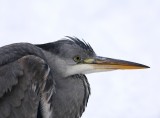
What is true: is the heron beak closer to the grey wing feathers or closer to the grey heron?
the grey heron

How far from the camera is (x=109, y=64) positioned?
23.0 ft

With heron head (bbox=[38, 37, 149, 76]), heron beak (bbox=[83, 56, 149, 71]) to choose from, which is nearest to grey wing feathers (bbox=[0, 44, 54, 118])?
heron head (bbox=[38, 37, 149, 76])

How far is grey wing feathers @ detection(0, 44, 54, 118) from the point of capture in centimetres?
632

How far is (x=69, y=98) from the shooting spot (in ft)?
22.6

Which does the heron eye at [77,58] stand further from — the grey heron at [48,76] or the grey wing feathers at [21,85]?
the grey wing feathers at [21,85]

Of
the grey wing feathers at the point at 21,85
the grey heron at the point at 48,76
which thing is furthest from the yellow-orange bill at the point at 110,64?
the grey wing feathers at the point at 21,85

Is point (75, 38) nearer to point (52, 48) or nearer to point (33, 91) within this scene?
point (52, 48)

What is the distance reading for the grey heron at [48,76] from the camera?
636cm

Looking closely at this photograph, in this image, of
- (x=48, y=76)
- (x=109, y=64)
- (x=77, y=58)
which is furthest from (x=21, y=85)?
(x=109, y=64)

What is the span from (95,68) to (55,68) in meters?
0.44

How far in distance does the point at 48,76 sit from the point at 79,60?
1.46 ft

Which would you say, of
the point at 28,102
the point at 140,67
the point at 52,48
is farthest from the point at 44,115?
the point at 140,67

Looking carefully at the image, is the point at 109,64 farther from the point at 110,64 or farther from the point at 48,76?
the point at 48,76

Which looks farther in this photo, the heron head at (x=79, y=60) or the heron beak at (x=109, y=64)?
the heron beak at (x=109, y=64)
